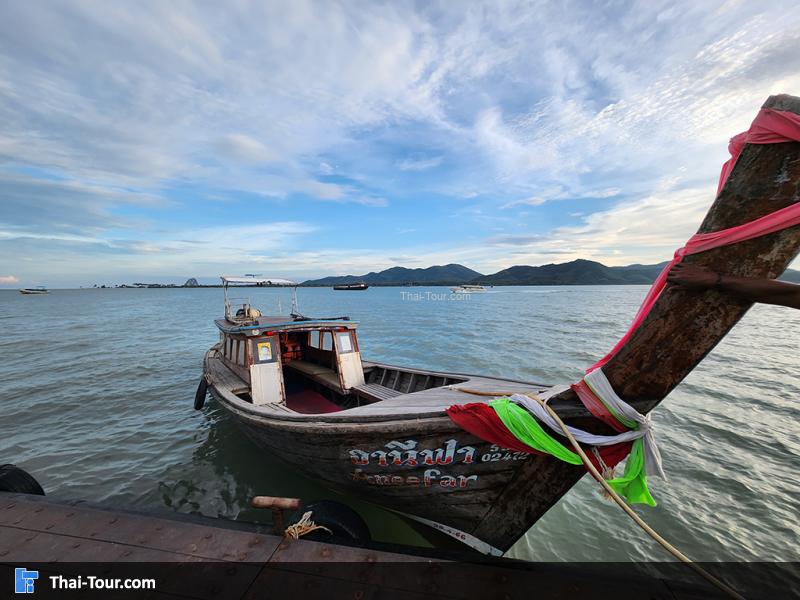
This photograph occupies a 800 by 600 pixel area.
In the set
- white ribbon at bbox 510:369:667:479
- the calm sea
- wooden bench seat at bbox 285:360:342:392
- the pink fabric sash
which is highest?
the pink fabric sash

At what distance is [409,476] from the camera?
4727 mm

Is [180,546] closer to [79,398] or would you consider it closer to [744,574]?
[744,574]

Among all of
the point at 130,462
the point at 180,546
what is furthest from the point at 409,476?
the point at 130,462

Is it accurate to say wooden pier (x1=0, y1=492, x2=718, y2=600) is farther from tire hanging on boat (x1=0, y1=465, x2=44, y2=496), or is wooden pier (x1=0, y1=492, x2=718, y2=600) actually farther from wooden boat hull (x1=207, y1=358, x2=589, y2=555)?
tire hanging on boat (x1=0, y1=465, x2=44, y2=496)

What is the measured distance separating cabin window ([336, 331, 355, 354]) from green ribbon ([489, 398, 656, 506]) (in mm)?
6724

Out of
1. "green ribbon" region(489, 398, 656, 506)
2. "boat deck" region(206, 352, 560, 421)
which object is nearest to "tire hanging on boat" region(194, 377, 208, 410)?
"boat deck" region(206, 352, 560, 421)

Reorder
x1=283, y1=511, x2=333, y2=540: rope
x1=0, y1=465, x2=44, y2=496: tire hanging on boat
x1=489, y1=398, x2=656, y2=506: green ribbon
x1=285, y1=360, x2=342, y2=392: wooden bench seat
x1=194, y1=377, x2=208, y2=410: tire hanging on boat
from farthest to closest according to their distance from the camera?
1. x1=194, y1=377, x2=208, y2=410: tire hanging on boat
2. x1=285, y1=360, x2=342, y2=392: wooden bench seat
3. x1=0, y1=465, x2=44, y2=496: tire hanging on boat
4. x1=283, y1=511, x2=333, y2=540: rope
5. x1=489, y1=398, x2=656, y2=506: green ribbon

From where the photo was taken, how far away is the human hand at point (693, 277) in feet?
8.45

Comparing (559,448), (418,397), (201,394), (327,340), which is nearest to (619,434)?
(559,448)

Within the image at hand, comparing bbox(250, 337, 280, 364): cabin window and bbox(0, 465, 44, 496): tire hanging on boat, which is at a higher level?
bbox(250, 337, 280, 364): cabin window

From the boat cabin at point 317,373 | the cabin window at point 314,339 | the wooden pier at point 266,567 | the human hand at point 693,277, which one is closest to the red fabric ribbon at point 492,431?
the wooden pier at point 266,567

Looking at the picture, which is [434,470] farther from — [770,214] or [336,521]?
[770,214]

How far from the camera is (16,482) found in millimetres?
5203

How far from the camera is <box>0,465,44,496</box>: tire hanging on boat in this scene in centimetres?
509
